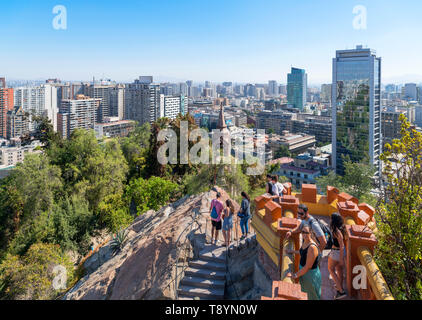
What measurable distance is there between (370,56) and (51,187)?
42.4 metres

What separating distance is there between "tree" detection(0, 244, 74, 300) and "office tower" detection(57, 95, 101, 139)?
59.2 meters

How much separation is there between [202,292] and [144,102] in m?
72.3

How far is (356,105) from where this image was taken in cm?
4084

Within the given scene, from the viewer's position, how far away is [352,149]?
41.7 m

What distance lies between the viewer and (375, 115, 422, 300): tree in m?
3.12

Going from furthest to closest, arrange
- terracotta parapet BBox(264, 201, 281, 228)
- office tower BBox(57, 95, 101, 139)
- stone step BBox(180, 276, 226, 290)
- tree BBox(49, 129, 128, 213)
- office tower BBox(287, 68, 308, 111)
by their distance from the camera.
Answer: office tower BBox(287, 68, 308, 111) → office tower BBox(57, 95, 101, 139) → tree BBox(49, 129, 128, 213) → stone step BBox(180, 276, 226, 290) → terracotta parapet BBox(264, 201, 281, 228)

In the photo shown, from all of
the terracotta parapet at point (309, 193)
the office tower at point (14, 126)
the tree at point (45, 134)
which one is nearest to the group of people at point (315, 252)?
the terracotta parapet at point (309, 193)

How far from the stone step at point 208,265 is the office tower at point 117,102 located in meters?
81.9

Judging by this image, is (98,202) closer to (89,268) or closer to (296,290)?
(89,268)

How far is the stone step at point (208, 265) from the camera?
5.04 meters

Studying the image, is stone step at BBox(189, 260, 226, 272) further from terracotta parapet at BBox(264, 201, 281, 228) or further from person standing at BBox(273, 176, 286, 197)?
person standing at BBox(273, 176, 286, 197)

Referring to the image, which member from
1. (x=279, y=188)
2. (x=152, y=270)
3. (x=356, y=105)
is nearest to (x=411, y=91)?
(x=356, y=105)

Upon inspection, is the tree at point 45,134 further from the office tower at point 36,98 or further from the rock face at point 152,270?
the office tower at point 36,98

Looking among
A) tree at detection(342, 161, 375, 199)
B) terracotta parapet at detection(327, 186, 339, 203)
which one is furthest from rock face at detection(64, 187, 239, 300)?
tree at detection(342, 161, 375, 199)
